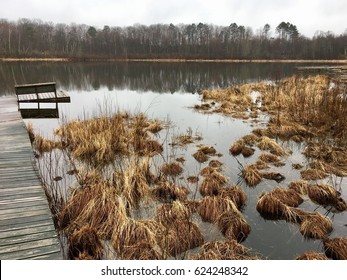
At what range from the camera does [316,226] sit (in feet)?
15.1

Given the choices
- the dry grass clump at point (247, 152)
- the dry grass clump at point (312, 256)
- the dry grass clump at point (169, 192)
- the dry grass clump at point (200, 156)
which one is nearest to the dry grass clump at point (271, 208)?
the dry grass clump at point (312, 256)

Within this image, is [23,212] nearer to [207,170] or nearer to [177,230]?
[177,230]

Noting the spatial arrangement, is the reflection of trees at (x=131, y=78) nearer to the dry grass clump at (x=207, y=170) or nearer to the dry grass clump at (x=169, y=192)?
the dry grass clump at (x=207, y=170)

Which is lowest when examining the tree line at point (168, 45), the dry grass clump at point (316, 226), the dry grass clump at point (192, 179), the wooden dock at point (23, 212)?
the dry grass clump at point (316, 226)

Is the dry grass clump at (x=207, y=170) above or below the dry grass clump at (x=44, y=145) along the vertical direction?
below

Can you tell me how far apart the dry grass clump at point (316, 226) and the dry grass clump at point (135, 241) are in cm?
238

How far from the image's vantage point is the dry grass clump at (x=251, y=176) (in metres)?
6.30

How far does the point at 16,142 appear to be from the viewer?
7254mm

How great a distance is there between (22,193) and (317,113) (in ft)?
32.8

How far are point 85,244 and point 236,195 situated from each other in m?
2.79

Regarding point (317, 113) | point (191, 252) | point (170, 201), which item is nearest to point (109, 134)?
point (170, 201)
